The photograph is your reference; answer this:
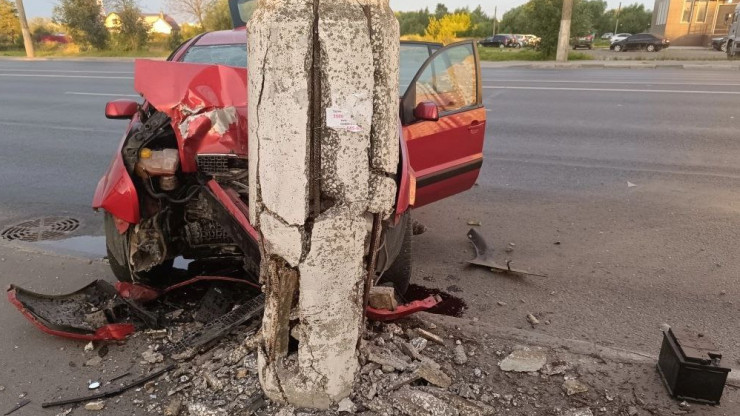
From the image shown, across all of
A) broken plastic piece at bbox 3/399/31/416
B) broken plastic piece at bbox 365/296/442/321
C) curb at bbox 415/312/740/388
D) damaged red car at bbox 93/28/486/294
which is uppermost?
damaged red car at bbox 93/28/486/294

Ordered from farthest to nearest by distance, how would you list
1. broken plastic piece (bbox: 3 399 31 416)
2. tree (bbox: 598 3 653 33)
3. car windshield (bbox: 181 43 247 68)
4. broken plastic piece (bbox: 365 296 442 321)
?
tree (bbox: 598 3 653 33), car windshield (bbox: 181 43 247 68), broken plastic piece (bbox: 365 296 442 321), broken plastic piece (bbox: 3 399 31 416)

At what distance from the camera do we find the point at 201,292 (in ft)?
13.4

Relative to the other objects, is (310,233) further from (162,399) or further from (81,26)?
(81,26)

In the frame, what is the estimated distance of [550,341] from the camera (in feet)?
11.2

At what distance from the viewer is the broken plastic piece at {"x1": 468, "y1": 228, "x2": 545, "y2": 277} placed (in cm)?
460

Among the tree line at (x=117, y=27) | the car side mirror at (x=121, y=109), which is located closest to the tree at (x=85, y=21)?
the tree line at (x=117, y=27)

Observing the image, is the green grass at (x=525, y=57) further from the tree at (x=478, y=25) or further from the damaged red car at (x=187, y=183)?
the damaged red car at (x=187, y=183)

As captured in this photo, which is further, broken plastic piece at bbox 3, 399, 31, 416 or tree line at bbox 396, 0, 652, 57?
tree line at bbox 396, 0, 652, 57

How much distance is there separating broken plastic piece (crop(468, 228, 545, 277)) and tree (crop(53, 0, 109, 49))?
38.7 meters

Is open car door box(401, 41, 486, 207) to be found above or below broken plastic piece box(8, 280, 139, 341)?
above

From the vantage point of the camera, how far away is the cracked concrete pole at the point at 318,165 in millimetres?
2146

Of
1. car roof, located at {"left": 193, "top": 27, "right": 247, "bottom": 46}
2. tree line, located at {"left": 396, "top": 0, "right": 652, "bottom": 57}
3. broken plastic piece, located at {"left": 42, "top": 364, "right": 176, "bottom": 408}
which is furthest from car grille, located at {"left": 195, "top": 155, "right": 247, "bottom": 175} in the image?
tree line, located at {"left": 396, "top": 0, "right": 652, "bottom": 57}

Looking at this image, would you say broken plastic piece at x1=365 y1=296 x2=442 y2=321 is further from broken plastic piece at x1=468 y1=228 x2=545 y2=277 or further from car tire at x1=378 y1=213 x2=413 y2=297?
broken plastic piece at x1=468 y1=228 x2=545 y2=277

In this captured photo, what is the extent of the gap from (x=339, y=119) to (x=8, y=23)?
5235 centimetres
